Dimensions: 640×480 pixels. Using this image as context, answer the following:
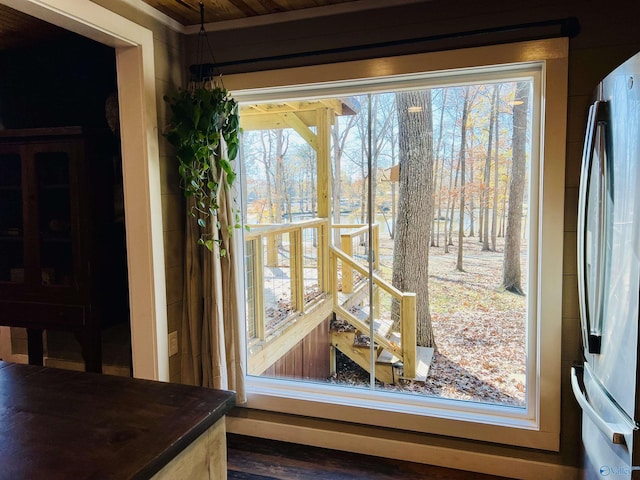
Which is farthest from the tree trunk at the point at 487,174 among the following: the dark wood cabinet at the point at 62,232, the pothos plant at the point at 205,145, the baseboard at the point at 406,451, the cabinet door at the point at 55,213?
the cabinet door at the point at 55,213

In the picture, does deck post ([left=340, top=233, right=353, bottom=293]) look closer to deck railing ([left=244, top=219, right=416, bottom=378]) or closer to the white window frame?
deck railing ([left=244, top=219, right=416, bottom=378])

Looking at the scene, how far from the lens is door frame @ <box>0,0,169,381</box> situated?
2.16 m

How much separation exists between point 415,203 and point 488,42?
0.90 m

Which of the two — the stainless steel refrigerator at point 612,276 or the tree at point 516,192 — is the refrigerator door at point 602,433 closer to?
the stainless steel refrigerator at point 612,276

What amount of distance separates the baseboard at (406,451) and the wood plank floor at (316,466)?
0.03m

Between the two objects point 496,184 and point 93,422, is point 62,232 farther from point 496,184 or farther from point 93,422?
point 496,184

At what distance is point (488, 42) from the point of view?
2039 mm

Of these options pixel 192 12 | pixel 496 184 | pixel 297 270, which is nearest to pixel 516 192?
pixel 496 184

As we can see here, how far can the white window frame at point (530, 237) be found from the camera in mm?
1980

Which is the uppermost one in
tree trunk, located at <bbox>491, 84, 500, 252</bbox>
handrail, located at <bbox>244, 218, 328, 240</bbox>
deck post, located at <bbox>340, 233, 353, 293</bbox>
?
tree trunk, located at <bbox>491, 84, 500, 252</bbox>

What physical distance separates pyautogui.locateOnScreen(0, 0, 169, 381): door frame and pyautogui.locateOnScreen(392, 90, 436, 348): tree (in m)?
1.37

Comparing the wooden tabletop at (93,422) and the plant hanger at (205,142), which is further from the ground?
the plant hanger at (205,142)

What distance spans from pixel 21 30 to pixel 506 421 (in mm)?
3550

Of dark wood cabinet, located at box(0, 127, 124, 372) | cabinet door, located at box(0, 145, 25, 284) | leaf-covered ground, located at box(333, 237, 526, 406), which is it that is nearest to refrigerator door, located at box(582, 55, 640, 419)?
leaf-covered ground, located at box(333, 237, 526, 406)
